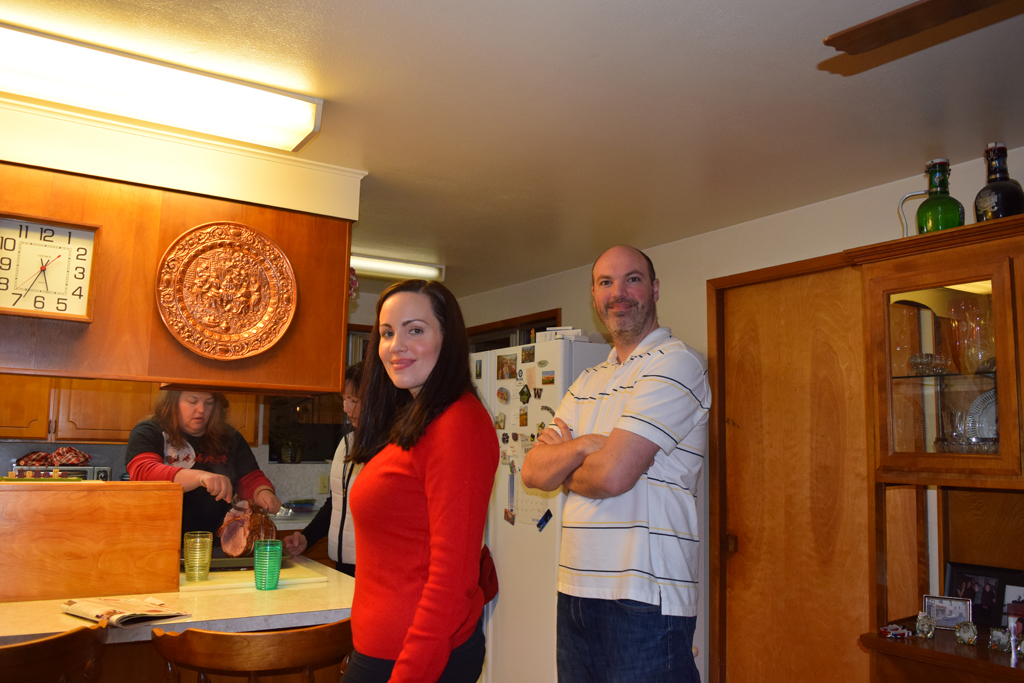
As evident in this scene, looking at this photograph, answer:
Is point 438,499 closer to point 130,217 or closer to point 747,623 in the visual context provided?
point 130,217

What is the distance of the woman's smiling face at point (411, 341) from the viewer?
146 centimetres

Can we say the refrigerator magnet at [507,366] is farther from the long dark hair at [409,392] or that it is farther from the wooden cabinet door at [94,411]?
the long dark hair at [409,392]

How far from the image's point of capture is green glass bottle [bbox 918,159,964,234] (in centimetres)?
246

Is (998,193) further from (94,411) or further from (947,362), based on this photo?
(94,411)

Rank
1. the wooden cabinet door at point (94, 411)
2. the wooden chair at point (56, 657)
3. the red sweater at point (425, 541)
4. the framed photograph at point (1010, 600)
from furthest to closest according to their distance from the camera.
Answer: the wooden cabinet door at point (94, 411), the framed photograph at point (1010, 600), the wooden chair at point (56, 657), the red sweater at point (425, 541)


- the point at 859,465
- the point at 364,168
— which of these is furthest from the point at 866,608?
the point at 364,168

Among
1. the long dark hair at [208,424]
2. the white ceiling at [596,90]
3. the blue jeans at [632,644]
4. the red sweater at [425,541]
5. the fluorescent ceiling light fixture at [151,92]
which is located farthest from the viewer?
the long dark hair at [208,424]

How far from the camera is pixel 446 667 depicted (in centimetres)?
135

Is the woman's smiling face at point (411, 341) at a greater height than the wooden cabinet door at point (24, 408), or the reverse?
the woman's smiling face at point (411, 341)

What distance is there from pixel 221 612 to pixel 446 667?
919 mm

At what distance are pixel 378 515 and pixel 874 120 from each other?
213cm

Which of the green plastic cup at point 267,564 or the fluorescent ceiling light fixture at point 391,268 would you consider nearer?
the green plastic cup at point 267,564

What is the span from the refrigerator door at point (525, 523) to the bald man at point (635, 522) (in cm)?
154

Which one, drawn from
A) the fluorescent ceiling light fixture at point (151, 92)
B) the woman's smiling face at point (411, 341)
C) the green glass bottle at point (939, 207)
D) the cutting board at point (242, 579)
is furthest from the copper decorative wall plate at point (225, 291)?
the green glass bottle at point (939, 207)
